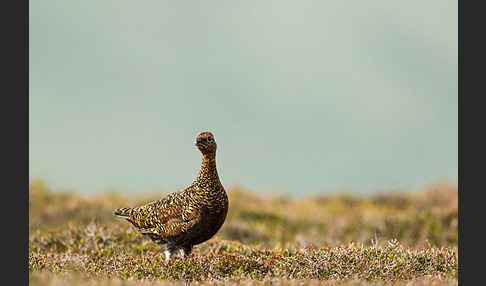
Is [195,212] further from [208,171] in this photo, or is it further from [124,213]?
[124,213]

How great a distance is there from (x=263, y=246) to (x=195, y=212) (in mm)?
3905

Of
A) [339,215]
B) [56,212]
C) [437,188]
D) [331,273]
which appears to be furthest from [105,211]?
[437,188]

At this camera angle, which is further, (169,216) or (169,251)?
(169,251)

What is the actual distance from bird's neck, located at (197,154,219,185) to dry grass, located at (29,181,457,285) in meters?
1.06

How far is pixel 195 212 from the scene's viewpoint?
7359mm

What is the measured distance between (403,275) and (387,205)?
14696mm

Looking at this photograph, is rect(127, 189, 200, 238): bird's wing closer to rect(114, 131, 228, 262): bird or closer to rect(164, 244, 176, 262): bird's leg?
rect(114, 131, 228, 262): bird

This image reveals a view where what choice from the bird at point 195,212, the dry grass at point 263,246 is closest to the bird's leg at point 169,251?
the bird at point 195,212

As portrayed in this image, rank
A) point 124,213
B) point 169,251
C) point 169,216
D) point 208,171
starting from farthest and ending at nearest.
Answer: point 124,213, point 169,251, point 169,216, point 208,171

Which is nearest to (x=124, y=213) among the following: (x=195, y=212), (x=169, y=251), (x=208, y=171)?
(x=169, y=251)

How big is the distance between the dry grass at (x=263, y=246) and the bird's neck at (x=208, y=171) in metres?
1.06

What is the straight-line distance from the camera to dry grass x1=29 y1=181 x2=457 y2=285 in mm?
6719

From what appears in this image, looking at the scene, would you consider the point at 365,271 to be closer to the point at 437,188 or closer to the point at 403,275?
the point at 403,275

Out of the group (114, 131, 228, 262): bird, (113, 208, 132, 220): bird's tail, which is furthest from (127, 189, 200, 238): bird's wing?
(113, 208, 132, 220): bird's tail
